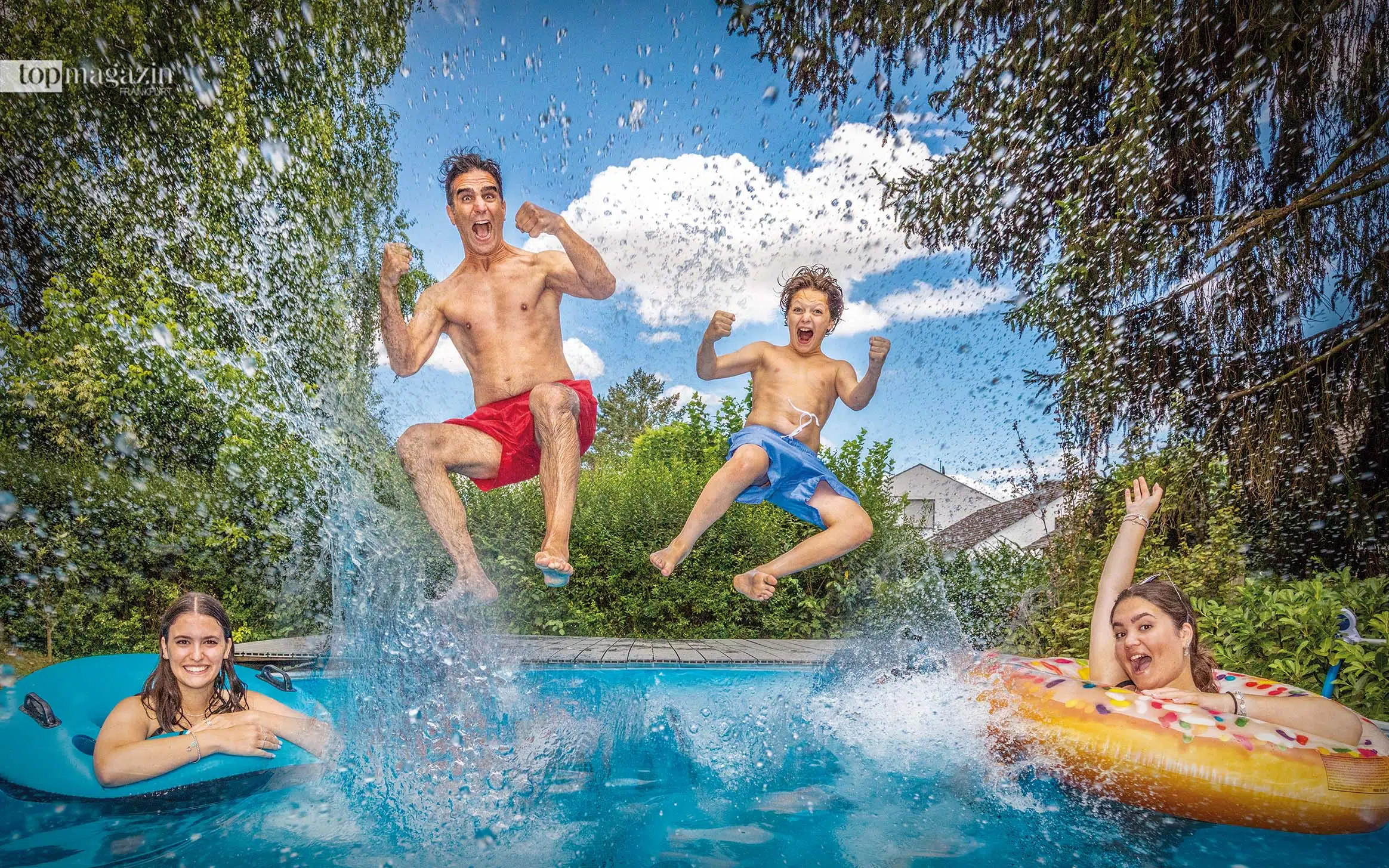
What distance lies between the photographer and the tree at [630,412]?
11.8ft

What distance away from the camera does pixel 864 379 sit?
113 inches

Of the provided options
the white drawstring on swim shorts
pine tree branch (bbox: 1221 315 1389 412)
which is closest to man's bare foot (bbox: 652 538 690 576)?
the white drawstring on swim shorts

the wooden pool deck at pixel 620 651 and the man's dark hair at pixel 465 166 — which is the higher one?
the man's dark hair at pixel 465 166

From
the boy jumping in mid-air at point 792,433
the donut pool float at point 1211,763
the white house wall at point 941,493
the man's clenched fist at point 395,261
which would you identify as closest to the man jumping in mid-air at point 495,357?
the man's clenched fist at point 395,261

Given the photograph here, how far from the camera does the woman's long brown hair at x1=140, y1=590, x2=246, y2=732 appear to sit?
2.18 metres

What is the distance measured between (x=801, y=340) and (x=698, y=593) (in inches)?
90.9

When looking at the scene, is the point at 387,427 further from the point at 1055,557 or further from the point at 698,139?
the point at 1055,557

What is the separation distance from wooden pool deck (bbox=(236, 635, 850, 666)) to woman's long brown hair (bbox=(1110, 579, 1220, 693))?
1.64m

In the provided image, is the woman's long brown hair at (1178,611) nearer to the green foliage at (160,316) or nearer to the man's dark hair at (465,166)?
the man's dark hair at (465,166)

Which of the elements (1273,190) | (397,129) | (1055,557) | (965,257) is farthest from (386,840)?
(1273,190)

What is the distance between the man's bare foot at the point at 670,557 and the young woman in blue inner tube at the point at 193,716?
1.23m

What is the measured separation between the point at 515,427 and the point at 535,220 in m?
0.74

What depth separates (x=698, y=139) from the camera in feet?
10.3

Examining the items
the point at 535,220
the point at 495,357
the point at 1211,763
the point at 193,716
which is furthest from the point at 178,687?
the point at 1211,763
